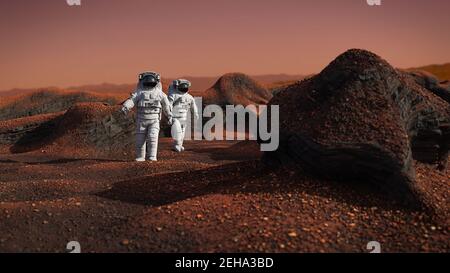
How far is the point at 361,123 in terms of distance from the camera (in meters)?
6.10

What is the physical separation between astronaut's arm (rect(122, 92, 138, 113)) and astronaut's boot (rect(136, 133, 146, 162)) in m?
0.82

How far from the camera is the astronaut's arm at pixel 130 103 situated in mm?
11078

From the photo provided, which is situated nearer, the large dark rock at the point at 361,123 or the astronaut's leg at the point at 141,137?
the large dark rock at the point at 361,123

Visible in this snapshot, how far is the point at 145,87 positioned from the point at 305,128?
6.03 metres

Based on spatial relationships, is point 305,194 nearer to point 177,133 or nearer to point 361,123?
point 361,123

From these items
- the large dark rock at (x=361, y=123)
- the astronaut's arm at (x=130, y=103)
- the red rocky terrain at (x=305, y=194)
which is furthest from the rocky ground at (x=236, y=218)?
the astronaut's arm at (x=130, y=103)

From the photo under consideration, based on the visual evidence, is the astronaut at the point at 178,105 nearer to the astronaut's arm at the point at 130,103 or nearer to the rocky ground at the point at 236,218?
the astronaut's arm at the point at 130,103

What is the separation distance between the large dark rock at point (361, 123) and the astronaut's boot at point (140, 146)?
16.9 ft

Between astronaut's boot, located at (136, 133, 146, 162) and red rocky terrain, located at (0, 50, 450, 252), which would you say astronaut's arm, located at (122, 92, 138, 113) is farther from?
red rocky terrain, located at (0, 50, 450, 252)

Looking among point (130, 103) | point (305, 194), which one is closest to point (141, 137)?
point (130, 103)

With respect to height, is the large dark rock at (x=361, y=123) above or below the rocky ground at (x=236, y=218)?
above

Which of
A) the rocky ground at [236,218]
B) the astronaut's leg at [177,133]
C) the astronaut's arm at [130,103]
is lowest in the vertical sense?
the astronaut's leg at [177,133]

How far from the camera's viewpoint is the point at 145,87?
1138cm

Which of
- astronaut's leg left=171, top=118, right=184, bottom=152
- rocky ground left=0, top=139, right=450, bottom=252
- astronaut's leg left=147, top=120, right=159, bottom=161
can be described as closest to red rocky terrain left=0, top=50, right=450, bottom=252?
rocky ground left=0, top=139, right=450, bottom=252
